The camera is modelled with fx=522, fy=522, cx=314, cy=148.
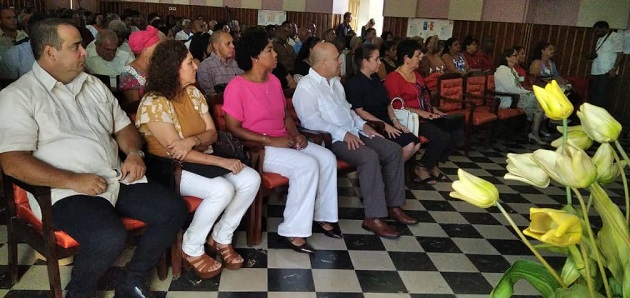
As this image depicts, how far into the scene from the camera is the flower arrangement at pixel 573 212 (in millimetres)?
833

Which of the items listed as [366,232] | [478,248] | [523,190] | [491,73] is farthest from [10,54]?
[491,73]

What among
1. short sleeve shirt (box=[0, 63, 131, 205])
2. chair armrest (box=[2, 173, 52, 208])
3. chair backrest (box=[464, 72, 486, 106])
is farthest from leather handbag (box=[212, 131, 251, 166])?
chair backrest (box=[464, 72, 486, 106])

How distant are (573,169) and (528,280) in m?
0.30

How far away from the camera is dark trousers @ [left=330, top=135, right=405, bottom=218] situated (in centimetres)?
335

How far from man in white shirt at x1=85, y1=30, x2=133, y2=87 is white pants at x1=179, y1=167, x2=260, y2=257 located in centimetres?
194

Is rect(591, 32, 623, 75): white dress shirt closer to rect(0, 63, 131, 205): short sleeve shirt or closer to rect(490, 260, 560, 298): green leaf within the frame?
rect(0, 63, 131, 205): short sleeve shirt

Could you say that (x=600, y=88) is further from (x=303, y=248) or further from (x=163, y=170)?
(x=163, y=170)

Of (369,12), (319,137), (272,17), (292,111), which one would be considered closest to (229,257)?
(319,137)

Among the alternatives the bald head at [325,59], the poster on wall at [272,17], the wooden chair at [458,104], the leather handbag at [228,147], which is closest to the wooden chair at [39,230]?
the leather handbag at [228,147]

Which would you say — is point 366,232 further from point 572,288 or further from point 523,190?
point 572,288

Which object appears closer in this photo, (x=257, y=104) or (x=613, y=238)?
(x=613, y=238)

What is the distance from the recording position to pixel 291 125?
11.0ft

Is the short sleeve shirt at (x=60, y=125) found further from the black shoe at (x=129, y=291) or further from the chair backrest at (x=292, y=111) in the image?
the chair backrest at (x=292, y=111)

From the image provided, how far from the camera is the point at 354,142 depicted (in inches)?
135
